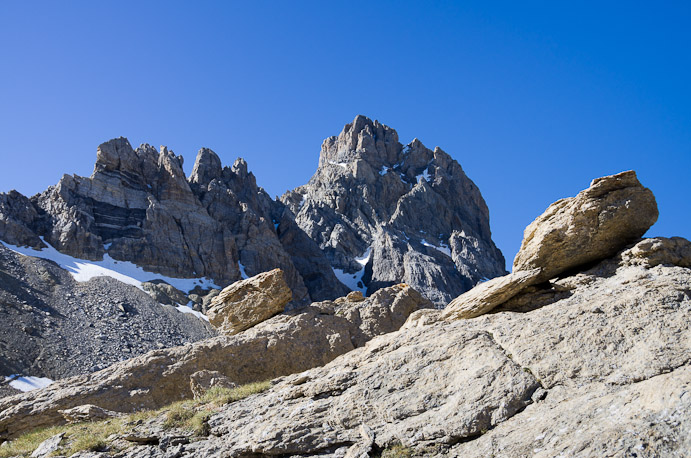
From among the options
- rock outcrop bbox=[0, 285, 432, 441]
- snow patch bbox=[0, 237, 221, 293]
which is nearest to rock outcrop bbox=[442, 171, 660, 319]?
rock outcrop bbox=[0, 285, 432, 441]

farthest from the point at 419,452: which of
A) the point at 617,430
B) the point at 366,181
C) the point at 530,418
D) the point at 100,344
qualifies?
the point at 366,181

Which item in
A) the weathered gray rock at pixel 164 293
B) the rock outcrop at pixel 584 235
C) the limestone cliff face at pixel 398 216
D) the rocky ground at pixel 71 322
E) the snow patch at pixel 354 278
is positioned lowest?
the rock outcrop at pixel 584 235

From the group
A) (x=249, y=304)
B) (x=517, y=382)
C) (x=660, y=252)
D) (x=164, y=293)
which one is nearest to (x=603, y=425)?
(x=517, y=382)

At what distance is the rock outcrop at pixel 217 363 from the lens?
707 inches

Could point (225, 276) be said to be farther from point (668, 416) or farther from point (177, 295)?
point (668, 416)

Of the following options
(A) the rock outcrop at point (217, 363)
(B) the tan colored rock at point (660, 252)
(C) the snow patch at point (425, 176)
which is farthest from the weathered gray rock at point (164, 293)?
(C) the snow patch at point (425, 176)

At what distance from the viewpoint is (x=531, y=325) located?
12.9 metres

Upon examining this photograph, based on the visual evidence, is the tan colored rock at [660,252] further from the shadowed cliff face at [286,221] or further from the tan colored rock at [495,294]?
the shadowed cliff face at [286,221]

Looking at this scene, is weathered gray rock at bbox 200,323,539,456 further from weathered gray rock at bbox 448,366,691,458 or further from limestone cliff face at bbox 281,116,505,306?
limestone cliff face at bbox 281,116,505,306

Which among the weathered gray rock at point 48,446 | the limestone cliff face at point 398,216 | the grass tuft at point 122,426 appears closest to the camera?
the grass tuft at point 122,426

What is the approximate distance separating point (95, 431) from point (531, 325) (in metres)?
12.3

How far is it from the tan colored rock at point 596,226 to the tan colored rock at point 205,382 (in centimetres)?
1108

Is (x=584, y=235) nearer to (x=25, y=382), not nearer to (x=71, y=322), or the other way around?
(x=25, y=382)

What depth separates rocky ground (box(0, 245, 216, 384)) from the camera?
56969 mm
